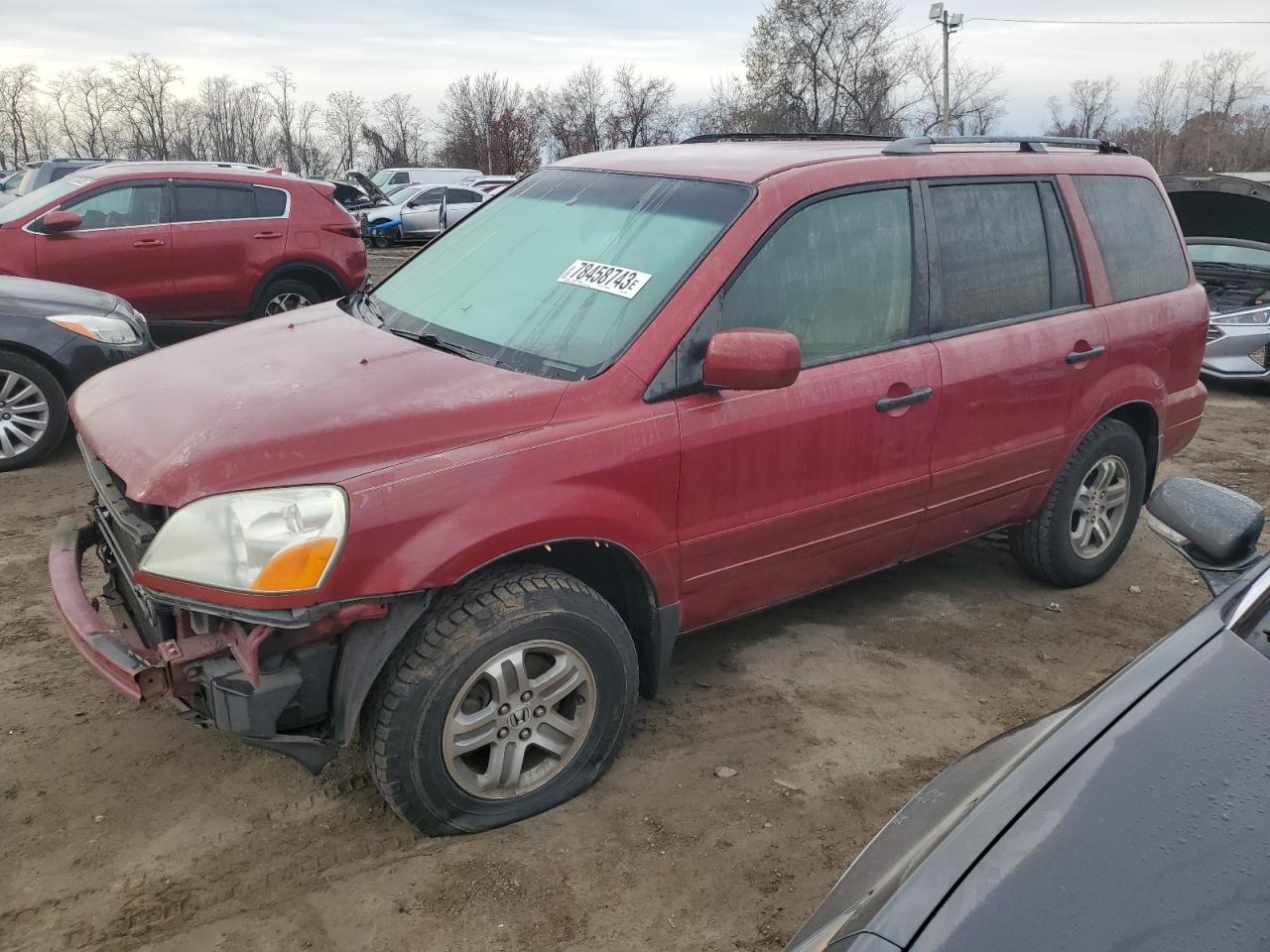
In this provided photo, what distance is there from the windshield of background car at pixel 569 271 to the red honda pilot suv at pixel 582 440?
0.01 meters

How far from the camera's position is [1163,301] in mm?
4516

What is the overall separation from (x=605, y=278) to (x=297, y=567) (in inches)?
52.2

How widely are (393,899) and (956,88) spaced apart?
58673mm

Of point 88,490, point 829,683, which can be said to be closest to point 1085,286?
point 829,683

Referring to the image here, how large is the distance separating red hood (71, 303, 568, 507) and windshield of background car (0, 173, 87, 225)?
19.7 ft

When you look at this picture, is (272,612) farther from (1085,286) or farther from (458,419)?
(1085,286)

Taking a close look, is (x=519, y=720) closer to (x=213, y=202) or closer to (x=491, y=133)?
(x=213, y=202)

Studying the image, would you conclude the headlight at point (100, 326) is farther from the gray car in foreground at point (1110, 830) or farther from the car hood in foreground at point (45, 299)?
the gray car in foreground at point (1110, 830)

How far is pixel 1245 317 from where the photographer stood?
30.4 ft

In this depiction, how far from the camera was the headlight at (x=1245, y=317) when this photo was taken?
920cm

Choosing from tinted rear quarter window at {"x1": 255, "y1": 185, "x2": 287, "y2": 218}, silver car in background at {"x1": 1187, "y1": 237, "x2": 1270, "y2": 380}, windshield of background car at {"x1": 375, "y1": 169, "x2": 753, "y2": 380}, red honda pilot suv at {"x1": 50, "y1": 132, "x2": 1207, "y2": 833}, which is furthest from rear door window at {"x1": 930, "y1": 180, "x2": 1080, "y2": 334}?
tinted rear quarter window at {"x1": 255, "y1": 185, "x2": 287, "y2": 218}

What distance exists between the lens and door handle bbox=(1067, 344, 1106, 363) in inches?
160

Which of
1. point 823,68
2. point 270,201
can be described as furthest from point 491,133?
point 270,201

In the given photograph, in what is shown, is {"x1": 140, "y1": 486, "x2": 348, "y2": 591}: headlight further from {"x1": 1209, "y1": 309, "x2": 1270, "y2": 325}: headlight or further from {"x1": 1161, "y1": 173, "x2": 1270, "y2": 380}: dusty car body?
{"x1": 1209, "y1": 309, "x2": 1270, "y2": 325}: headlight
